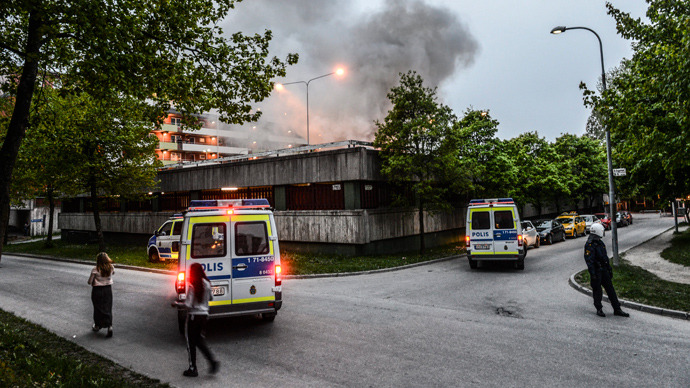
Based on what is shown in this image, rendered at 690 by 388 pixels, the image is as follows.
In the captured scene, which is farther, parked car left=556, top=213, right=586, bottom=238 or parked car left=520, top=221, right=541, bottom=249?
parked car left=556, top=213, right=586, bottom=238

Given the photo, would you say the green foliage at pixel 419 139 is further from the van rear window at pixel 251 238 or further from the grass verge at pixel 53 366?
the grass verge at pixel 53 366

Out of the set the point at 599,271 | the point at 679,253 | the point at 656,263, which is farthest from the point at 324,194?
the point at 679,253

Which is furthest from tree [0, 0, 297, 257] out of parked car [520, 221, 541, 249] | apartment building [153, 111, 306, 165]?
apartment building [153, 111, 306, 165]

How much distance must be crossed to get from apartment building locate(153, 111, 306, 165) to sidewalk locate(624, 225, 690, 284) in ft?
146

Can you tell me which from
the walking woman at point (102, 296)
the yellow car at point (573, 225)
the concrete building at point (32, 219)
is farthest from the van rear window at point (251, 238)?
the concrete building at point (32, 219)

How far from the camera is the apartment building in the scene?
198ft

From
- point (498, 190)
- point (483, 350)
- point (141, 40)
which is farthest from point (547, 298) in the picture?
point (498, 190)

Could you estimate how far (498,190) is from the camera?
25625 mm

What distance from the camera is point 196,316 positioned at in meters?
5.75

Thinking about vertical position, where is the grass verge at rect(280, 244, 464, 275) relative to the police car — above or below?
below

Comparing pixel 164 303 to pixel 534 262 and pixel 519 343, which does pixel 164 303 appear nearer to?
pixel 519 343

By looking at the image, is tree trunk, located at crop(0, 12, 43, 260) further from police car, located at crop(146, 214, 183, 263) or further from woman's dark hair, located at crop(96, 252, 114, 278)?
police car, located at crop(146, 214, 183, 263)

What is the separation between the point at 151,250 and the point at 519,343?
60.4ft

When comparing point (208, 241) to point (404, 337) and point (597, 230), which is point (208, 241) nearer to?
point (404, 337)
